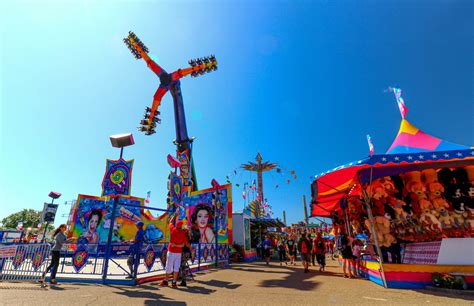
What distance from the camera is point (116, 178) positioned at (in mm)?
17734

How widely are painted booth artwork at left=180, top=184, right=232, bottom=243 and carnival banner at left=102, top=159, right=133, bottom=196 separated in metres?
4.87

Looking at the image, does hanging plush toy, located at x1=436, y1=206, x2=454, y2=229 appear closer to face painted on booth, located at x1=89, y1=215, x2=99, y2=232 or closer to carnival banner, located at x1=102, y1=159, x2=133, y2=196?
carnival banner, located at x1=102, y1=159, x2=133, y2=196

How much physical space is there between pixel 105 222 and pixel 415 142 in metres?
22.7

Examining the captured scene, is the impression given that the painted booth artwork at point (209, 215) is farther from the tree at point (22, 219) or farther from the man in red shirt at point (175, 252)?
the tree at point (22, 219)

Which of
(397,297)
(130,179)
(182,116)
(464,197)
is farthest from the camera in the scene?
(182,116)

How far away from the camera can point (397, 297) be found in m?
5.64

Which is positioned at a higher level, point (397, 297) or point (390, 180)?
point (390, 180)

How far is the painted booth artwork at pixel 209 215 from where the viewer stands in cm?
1683

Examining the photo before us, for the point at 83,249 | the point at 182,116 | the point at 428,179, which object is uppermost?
the point at 182,116

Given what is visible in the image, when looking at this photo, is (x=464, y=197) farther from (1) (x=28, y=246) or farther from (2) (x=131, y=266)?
(1) (x=28, y=246)

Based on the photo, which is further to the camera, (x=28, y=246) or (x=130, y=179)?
(x=130, y=179)

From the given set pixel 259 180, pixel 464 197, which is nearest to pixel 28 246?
pixel 464 197

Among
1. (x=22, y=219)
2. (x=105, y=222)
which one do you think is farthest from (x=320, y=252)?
(x=22, y=219)

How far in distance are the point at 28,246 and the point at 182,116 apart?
1533 cm
